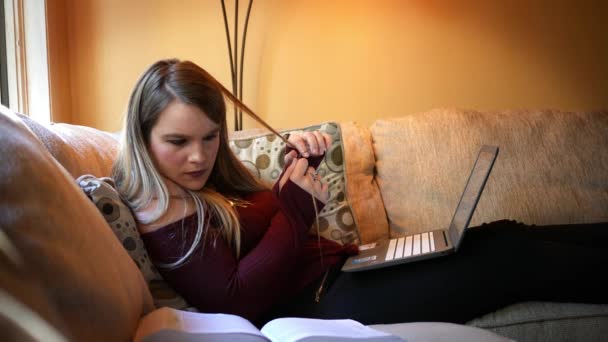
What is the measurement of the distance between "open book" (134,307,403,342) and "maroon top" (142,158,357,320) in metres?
0.20

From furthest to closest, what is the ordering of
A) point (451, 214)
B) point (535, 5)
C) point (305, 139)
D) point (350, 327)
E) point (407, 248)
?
point (535, 5) < point (451, 214) < point (305, 139) < point (407, 248) < point (350, 327)

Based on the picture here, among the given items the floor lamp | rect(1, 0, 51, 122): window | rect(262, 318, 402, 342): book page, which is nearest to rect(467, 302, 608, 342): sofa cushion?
rect(262, 318, 402, 342): book page

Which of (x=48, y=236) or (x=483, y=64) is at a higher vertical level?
(x=483, y=64)

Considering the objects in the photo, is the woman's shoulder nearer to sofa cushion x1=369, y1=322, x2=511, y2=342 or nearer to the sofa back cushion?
sofa cushion x1=369, y1=322, x2=511, y2=342

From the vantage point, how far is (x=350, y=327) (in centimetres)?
84

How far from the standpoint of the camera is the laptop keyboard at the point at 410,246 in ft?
3.67

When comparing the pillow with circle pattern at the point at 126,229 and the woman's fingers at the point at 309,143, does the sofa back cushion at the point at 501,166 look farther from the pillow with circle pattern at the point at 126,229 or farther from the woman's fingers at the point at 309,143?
the pillow with circle pattern at the point at 126,229

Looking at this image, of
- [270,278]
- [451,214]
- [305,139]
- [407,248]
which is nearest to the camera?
[270,278]

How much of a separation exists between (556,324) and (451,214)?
50 cm

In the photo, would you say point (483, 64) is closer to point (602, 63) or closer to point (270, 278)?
point (602, 63)

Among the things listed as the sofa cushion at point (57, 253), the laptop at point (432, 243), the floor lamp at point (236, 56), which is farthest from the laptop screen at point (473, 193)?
the floor lamp at point (236, 56)

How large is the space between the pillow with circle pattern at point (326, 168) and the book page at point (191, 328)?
759mm

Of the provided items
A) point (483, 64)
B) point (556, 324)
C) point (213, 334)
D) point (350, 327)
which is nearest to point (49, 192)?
point (213, 334)

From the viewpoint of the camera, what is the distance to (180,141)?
113 cm
